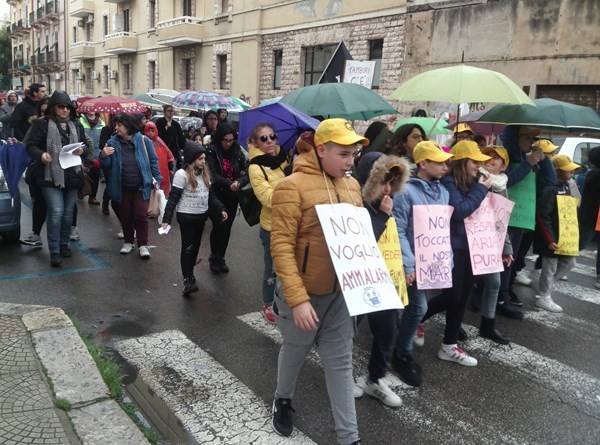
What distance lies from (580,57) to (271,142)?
42.0ft

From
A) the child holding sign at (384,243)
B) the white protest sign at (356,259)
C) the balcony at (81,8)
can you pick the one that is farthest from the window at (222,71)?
the white protest sign at (356,259)

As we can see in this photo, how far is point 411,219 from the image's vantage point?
3.77m

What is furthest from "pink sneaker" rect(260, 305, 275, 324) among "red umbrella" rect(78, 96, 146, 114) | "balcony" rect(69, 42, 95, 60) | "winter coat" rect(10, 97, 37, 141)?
"balcony" rect(69, 42, 95, 60)

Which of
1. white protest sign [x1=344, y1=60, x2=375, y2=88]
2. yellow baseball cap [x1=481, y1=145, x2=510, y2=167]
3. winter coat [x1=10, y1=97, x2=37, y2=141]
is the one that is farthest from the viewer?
white protest sign [x1=344, y1=60, x2=375, y2=88]

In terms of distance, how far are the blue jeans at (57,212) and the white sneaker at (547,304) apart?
224 inches

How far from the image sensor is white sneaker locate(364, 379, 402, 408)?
3.48 meters

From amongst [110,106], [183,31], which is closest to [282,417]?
[110,106]

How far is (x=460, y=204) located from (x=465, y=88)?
113 cm

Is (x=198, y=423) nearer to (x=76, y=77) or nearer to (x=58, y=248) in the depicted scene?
(x=58, y=248)

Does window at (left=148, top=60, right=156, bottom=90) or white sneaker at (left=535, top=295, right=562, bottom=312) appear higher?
window at (left=148, top=60, right=156, bottom=90)

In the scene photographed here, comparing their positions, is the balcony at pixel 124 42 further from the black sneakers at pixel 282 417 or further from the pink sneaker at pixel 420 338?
the black sneakers at pixel 282 417

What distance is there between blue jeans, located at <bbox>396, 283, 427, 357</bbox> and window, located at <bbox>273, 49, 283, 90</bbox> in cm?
2129

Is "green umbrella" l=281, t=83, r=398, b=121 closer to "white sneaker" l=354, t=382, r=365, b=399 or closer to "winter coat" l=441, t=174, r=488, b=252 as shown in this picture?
"winter coat" l=441, t=174, r=488, b=252

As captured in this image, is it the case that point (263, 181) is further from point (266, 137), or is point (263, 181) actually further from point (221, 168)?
point (221, 168)
